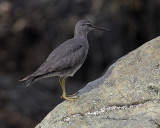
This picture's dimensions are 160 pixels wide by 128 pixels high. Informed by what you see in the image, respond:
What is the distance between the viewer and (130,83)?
841cm

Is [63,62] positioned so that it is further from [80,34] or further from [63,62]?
[80,34]

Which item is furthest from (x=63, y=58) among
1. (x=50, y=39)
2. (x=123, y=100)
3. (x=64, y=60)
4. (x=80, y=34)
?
(x=50, y=39)

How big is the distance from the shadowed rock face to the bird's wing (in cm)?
96

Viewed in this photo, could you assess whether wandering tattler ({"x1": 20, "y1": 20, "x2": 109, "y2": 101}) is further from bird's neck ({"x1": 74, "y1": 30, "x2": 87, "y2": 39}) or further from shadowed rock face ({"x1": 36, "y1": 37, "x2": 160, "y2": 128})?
shadowed rock face ({"x1": 36, "y1": 37, "x2": 160, "y2": 128})

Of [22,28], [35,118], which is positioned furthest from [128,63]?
[22,28]

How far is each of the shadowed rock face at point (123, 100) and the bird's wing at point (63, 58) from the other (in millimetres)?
964

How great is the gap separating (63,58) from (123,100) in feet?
7.10

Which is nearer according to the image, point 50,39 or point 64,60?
point 64,60

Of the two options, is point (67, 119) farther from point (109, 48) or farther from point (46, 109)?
point (109, 48)

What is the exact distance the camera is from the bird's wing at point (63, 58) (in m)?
9.66

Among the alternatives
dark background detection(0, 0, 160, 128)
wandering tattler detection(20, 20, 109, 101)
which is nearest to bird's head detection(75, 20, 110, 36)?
wandering tattler detection(20, 20, 109, 101)

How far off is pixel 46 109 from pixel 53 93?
953 millimetres

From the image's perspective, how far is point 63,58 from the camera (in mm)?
9961

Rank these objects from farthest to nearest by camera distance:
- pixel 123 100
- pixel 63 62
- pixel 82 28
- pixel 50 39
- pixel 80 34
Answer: pixel 50 39
pixel 82 28
pixel 80 34
pixel 63 62
pixel 123 100
